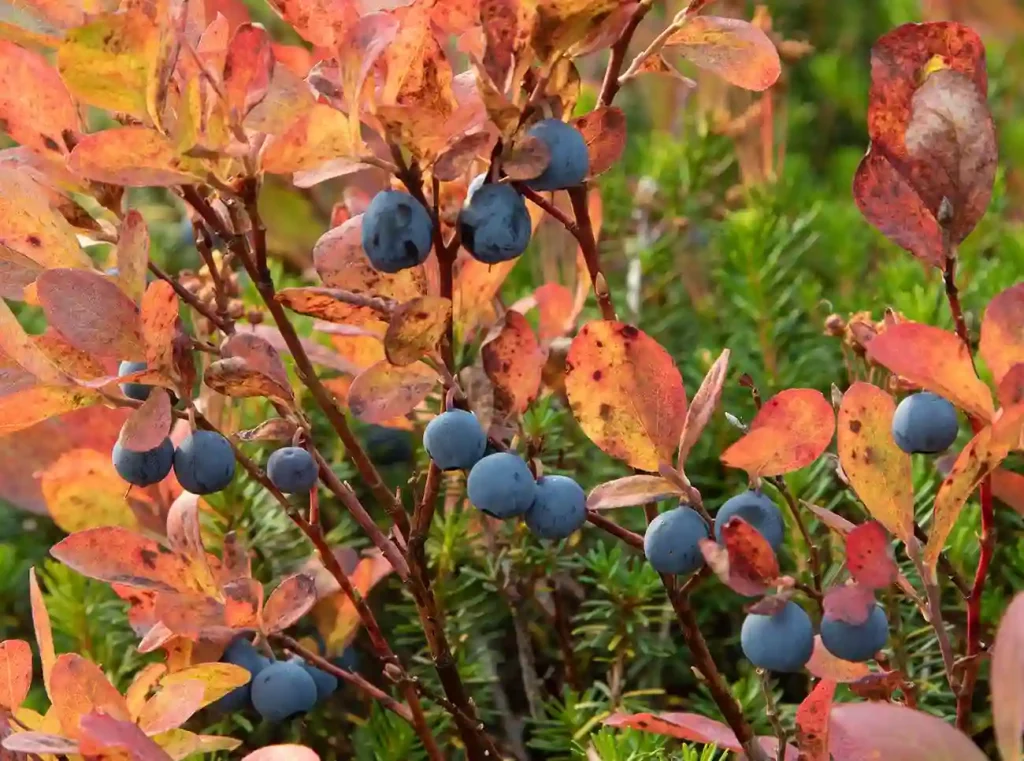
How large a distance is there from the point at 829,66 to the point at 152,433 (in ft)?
4.02

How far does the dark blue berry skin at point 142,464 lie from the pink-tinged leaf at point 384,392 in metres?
0.10

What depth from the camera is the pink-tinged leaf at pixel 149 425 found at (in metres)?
0.49

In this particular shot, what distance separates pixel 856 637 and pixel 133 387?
0.38 meters

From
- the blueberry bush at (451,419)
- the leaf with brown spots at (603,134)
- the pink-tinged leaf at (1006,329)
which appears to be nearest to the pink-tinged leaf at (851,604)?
the blueberry bush at (451,419)

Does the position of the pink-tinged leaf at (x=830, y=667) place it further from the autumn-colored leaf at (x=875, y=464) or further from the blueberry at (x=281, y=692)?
the blueberry at (x=281, y=692)

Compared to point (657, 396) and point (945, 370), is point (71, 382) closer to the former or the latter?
point (657, 396)

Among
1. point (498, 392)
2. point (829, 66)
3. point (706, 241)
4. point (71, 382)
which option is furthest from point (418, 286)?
point (829, 66)

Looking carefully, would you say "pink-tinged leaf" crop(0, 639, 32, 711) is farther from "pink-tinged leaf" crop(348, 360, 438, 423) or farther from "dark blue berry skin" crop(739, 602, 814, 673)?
"dark blue berry skin" crop(739, 602, 814, 673)

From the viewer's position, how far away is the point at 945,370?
0.42m

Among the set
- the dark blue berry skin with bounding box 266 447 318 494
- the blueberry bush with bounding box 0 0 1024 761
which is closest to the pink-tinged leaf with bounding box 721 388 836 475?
the blueberry bush with bounding box 0 0 1024 761

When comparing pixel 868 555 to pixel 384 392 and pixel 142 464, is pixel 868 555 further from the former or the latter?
pixel 142 464

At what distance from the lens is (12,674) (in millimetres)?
525

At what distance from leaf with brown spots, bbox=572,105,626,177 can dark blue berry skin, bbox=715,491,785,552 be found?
0.53 feet

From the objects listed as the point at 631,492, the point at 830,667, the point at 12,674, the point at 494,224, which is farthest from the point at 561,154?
the point at 12,674
